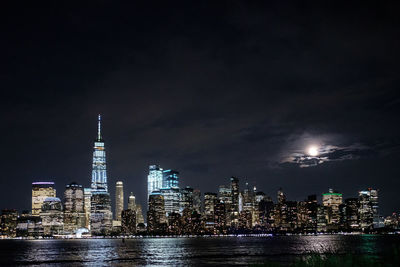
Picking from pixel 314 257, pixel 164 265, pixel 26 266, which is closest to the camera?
pixel 314 257

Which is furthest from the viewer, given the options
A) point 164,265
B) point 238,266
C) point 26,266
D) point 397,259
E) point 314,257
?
point 26,266

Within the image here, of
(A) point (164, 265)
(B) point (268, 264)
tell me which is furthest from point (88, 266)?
(B) point (268, 264)

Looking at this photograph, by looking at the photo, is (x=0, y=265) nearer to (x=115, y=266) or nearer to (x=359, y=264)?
(x=115, y=266)

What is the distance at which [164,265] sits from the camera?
83.1 metres

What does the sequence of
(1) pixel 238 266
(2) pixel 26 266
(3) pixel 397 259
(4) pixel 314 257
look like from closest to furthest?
(3) pixel 397 259
(4) pixel 314 257
(1) pixel 238 266
(2) pixel 26 266

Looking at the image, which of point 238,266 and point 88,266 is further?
point 88,266

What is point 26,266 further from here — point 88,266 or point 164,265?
point 164,265

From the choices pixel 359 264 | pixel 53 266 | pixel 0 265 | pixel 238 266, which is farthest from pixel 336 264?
pixel 0 265

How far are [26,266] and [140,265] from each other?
24.8 metres

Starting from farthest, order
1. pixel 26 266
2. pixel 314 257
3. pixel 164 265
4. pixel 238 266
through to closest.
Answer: pixel 26 266
pixel 164 265
pixel 238 266
pixel 314 257

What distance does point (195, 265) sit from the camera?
83062 millimetres

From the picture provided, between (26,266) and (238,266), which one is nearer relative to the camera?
A: (238,266)

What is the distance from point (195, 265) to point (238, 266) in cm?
899

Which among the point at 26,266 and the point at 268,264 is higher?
the point at 268,264
